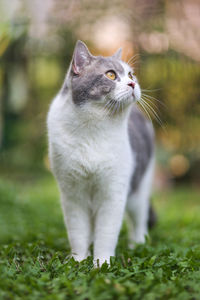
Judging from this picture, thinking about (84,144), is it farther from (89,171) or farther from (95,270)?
(95,270)

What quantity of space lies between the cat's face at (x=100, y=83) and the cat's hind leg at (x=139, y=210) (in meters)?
1.39

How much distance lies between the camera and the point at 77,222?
3.08 m

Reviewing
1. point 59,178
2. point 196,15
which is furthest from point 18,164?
point 59,178

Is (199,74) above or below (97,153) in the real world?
above

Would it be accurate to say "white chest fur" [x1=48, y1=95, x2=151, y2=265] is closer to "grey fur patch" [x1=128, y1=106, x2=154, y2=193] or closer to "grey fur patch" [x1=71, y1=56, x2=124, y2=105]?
"grey fur patch" [x1=71, y1=56, x2=124, y2=105]

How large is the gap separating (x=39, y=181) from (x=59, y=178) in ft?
20.3

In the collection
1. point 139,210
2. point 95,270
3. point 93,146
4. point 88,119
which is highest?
point 88,119

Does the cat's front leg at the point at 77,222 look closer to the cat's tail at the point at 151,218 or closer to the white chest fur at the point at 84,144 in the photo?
the white chest fur at the point at 84,144

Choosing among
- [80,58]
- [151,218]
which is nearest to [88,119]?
[80,58]

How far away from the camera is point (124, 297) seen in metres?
2.06

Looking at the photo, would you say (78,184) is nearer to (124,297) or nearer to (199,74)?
(124,297)

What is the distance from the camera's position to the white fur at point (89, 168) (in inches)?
112

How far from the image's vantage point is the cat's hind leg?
3.98 m

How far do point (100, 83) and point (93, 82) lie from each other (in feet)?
0.19
